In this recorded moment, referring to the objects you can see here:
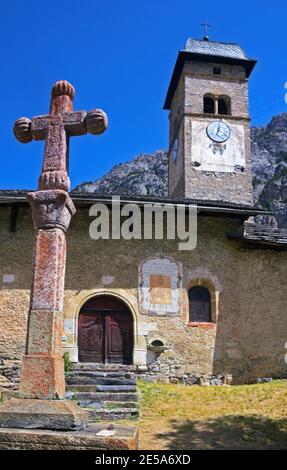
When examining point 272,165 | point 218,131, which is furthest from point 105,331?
point 272,165

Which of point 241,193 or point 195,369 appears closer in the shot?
point 195,369

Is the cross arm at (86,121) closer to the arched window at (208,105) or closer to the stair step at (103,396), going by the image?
the stair step at (103,396)

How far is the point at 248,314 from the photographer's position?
13.1m

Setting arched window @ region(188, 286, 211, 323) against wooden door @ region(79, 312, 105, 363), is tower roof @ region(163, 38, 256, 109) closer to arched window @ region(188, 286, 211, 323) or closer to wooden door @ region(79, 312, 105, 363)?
arched window @ region(188, 286, 211, 323)

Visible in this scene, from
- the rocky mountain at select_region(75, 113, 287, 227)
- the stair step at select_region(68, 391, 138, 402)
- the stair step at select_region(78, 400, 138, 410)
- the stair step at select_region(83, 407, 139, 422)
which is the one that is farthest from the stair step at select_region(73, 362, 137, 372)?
the rocky mountain at select_region(75, 113, 287, 227)

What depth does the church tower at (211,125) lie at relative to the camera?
21.0m

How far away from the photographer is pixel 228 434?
23.2ft

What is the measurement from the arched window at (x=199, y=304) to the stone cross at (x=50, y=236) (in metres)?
7.95

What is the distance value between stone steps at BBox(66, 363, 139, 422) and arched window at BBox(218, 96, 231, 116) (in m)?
15.5

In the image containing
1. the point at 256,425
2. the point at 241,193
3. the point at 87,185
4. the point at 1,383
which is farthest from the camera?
the point at 87,185

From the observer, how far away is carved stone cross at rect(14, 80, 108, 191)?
571 centimetres

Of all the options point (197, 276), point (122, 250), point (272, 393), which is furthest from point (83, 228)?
point (272, 393)
